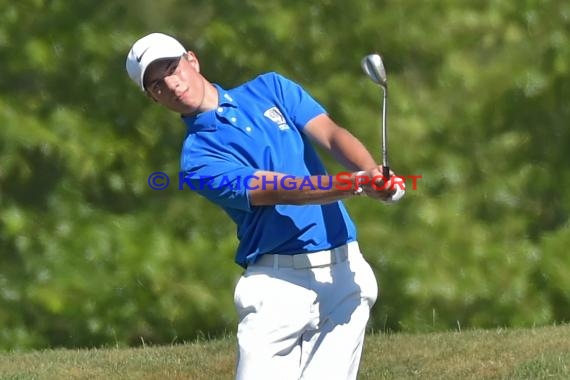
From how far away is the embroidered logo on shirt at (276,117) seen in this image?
13.6 ft

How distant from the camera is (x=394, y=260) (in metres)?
8.81

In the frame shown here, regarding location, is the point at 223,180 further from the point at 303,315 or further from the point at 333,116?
the point at 333,116

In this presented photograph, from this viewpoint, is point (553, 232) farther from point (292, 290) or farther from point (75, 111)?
point (292, 290)

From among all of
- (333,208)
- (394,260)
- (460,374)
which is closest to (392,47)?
(394,260)

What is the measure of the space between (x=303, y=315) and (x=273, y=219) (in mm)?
332

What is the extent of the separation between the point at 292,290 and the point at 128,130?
5127mm

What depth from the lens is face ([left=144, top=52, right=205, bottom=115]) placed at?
404 cm

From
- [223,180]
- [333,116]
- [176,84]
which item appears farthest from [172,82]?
[333,116]

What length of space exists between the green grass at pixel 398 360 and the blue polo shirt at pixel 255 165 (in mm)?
2313

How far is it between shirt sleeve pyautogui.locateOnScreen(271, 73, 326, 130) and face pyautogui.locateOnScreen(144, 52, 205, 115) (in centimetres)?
30

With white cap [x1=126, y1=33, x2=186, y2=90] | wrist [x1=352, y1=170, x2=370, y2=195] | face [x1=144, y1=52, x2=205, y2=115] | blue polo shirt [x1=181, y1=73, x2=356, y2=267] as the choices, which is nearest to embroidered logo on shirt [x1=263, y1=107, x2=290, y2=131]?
blue polo shirt [x1=181, y1=73, x2=356, y2=267]

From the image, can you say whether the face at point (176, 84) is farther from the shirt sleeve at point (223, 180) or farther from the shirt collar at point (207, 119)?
the shirt sleeve at point (223, 180)

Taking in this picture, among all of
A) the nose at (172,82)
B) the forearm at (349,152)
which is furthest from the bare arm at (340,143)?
the nose at (172,82)

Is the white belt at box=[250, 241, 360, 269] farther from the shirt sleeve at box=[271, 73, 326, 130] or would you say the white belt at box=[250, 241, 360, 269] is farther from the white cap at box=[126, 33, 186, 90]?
the white cap at box=[126, 33, 186, 90]
